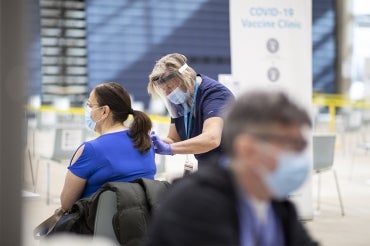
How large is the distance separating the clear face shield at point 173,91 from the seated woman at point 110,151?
223 millimetres

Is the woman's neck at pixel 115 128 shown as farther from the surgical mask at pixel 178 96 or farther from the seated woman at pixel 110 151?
the surgical mask at pixel 178 96

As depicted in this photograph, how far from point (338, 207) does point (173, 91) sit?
3319 millimetres

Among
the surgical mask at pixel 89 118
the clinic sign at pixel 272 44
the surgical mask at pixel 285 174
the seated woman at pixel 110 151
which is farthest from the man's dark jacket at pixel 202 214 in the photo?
the clinic sign at pixel 272 44

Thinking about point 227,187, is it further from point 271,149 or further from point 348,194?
point 348,194

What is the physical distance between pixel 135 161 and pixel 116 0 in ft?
45.5

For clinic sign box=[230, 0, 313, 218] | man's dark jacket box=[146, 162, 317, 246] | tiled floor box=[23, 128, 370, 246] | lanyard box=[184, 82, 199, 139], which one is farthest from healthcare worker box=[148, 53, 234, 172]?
clinic sign box=[230, 0, 313, 218]

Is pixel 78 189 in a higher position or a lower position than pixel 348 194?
higher

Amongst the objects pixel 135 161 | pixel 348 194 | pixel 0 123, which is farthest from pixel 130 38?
pixel 0 123

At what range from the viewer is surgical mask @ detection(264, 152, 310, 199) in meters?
1.21

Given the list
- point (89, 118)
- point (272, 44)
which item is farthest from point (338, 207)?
point (89, 118)

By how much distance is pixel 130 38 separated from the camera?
16203 mm

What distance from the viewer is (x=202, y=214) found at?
119cm

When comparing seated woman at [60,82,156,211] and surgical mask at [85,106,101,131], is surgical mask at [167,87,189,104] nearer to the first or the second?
seated woman at [60,82,156,211]

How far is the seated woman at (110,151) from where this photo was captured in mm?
2557
